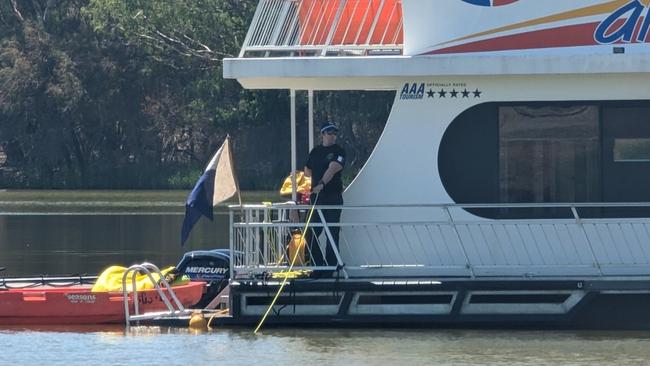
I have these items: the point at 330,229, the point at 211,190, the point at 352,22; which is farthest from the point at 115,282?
the point at 352,22

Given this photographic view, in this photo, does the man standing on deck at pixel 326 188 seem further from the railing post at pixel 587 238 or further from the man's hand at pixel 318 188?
the railing post at pixel 587 238

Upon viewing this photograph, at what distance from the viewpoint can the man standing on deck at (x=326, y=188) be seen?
13.7m

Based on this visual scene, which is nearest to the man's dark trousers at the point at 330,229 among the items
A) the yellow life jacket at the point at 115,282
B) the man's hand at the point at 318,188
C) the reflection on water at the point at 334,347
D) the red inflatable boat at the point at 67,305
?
the man's hand at the point at 318,188

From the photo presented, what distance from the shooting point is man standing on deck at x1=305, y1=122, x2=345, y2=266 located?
44.9 ft

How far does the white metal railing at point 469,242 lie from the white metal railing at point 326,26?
1.65m

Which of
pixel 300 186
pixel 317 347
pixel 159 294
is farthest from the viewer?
pixel 300 186

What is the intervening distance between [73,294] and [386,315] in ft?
11.2

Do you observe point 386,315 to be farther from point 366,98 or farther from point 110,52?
point 110,52

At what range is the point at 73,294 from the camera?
14758 mm

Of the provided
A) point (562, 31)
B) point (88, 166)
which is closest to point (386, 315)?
point (562, 31)

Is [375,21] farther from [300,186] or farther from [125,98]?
[125,98]

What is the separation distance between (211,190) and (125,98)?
48.2 metres

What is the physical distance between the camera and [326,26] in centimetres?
1421

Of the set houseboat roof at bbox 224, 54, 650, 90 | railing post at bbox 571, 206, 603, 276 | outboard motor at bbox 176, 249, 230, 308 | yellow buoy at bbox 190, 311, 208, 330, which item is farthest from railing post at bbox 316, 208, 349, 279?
railing post at bbox 571, 206, 603, 276
